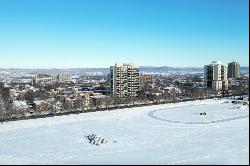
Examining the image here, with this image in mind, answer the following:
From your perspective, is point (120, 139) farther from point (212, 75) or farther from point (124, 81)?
point (124, 81)

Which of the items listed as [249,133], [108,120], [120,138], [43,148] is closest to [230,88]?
[108,120]

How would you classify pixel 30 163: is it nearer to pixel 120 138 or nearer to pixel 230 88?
pixel 120 138

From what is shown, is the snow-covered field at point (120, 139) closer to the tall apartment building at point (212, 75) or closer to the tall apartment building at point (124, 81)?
the tall apartment building at point (212, 75)

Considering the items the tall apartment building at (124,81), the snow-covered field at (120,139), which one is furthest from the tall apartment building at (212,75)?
the tall apartment building at (124,81)

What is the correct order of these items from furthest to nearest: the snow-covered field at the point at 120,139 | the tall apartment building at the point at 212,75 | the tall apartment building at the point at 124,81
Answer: the tall apartment building at the point at 124,81 → the tall apartment building at the point at 212,75 → the snow-covered field at the point at 120,139

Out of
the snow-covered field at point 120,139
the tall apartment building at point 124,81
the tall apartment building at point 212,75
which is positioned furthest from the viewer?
the tall apartment building at point 124,81

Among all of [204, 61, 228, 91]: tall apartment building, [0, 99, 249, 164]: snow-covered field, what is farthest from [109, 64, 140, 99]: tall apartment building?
[0, 99, 249, 164]: snow-covered field

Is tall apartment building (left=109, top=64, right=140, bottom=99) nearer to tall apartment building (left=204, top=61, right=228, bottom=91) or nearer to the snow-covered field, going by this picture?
tall apartment building (left=204, top=61, right=228, bottom=91)
